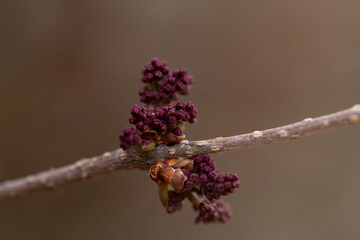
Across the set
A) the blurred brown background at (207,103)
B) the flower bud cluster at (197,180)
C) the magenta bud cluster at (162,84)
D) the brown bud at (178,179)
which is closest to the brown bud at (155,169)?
the flower bud cluster at (197,180)

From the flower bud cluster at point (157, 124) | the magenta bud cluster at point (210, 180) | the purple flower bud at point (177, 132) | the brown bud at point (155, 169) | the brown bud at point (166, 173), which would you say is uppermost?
the flower bud cluster at point (157, 124)

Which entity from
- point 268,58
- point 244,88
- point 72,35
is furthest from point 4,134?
point 268,58

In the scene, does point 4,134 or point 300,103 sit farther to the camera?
point 300,103

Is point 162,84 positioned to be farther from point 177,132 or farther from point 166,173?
point 166,173

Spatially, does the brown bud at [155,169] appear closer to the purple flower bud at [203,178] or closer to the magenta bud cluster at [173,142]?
the magenta bud cluster at [173,142]

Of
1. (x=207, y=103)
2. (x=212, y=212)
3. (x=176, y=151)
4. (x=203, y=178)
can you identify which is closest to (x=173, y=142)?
(x=176, y=151)

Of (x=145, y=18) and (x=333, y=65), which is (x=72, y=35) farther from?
(x=333, y=65)

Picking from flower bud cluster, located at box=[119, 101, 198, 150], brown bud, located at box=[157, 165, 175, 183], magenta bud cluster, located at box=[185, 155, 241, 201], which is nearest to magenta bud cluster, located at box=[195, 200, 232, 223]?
magenta bud cluster, located at box=[185, 155, 241, 201]

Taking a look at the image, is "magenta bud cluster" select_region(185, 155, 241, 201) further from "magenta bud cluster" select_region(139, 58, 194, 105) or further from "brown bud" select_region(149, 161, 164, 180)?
"magenta bud cluster" select_region(139, 58, 194, 105)
